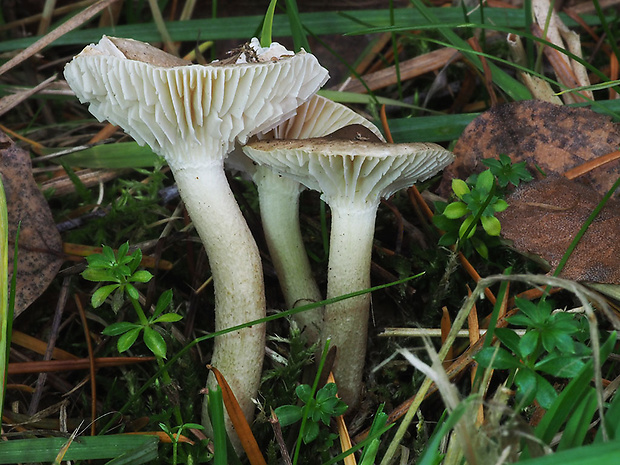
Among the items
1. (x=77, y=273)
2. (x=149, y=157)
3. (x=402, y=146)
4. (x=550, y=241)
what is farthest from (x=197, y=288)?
(x=550, y=241)

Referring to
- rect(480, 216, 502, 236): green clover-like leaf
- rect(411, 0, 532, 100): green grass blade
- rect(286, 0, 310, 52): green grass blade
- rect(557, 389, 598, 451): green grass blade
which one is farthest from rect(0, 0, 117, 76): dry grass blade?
rect(557, 389, 598, 451): green grass blade

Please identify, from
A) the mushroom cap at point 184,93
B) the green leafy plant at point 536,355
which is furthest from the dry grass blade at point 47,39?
the green leafy plant at point 536,355

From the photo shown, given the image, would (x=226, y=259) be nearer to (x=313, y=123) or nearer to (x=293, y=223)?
(x=293, y=223)

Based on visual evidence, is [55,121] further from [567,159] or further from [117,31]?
[567,159]

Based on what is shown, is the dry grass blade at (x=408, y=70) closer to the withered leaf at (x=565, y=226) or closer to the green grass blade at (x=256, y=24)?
the green grass blade at (x=256, y=24)

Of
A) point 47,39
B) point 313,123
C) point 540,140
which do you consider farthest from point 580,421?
point 47,39
